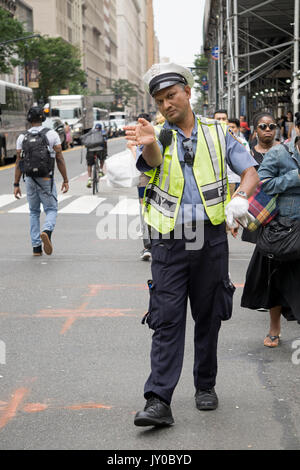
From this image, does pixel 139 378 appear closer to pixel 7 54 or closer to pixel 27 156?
pixel 27 156

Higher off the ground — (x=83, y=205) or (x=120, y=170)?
(x=120, y=170)

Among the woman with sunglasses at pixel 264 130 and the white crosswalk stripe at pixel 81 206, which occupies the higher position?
the woman with sunglasses at pixel 264 130

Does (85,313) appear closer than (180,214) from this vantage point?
No

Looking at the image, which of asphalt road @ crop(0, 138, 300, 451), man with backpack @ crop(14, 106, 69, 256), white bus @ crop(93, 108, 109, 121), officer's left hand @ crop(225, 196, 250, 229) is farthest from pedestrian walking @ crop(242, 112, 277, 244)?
white bus @ crop(93, 108, 109, 121)

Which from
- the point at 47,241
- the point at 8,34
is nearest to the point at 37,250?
the point at 47,241

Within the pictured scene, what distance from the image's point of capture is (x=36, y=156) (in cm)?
1004

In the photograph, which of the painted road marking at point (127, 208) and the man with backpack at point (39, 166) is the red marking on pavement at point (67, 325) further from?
the painted road marking at point (127, 208)

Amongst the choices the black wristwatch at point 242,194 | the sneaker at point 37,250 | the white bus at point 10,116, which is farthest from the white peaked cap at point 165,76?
the white bus at point 10,116

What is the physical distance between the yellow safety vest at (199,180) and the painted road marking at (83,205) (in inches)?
453

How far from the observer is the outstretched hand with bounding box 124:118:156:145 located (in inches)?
155

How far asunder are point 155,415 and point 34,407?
806mm

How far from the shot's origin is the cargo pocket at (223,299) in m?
4.42

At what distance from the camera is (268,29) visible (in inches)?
1171

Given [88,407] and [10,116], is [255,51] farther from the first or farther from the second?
[88,407]
